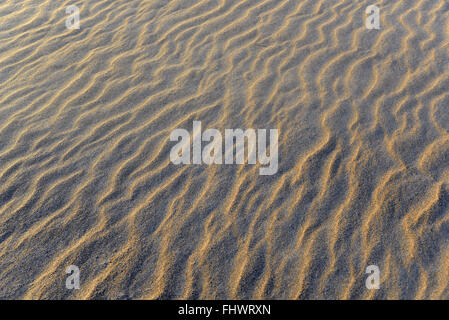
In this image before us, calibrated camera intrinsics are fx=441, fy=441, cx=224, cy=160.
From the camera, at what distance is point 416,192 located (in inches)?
135

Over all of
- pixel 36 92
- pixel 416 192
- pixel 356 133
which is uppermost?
pixel 36 92

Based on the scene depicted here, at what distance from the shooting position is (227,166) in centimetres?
375

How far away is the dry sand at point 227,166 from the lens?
301 cm

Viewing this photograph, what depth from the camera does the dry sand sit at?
3.01m

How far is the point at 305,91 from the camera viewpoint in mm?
4438
